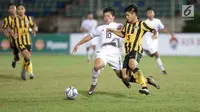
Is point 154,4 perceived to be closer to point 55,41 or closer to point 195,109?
point 55,41

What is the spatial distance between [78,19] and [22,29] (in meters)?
16.6

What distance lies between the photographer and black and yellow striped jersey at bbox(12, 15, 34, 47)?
14723 millimetres

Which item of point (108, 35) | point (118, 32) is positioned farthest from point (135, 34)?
point (108, 35)

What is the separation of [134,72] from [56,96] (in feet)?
6.00

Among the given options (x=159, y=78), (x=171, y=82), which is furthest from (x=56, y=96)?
(x=159, y=78)

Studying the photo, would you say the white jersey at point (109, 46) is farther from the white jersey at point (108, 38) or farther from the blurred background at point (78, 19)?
the blurred background at point (78, 19)

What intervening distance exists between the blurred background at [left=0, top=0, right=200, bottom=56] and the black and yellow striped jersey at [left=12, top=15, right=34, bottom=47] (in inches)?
576

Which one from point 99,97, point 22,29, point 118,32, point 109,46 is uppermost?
point 118,32

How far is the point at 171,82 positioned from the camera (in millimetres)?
13570

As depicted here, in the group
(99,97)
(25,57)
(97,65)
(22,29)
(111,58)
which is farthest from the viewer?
(22,29)

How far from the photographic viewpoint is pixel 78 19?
31297mm

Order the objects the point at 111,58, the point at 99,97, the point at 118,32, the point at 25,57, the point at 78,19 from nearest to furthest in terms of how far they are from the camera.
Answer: the point at 99,97, the point at 118,32, the point at 111,58, the point at 25,57, the point at 78,19

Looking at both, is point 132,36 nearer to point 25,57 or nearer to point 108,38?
point 108,38

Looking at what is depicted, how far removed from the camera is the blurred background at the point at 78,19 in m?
28.3
